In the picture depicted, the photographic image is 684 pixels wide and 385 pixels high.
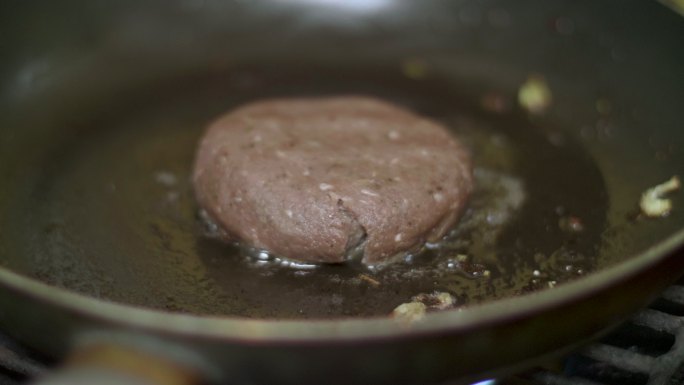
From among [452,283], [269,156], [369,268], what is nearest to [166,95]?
[269,156]

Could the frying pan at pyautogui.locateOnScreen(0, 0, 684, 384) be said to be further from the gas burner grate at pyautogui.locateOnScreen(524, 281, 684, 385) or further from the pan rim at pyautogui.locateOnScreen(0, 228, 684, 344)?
the gas burner grate at pyautogui.locateOnScreen(524, 281, 684, 385)

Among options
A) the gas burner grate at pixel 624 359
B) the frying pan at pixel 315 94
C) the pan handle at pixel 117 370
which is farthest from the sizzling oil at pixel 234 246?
the pan handle at pixel 117 370

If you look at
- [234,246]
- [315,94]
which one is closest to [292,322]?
[234,246]

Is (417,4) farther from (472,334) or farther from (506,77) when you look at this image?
(472,334)

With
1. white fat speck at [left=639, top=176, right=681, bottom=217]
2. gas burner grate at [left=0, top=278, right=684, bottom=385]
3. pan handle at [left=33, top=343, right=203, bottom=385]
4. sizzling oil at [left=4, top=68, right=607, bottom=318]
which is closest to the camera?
pan handle at [left=33, top=343, right=203, bottom=385]

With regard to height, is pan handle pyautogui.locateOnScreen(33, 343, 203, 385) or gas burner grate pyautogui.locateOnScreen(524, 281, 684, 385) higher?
gas burner grate pyautogui.locateOnScreen(524, 281, 684, 385)

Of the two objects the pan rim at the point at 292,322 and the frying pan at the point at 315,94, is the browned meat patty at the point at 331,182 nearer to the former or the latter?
the frying pan at the point at 315,94

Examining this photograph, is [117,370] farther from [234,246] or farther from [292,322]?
[234,246]

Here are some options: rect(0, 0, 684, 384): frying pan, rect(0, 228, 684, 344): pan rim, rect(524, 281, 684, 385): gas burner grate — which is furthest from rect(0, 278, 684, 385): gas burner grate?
rect(0, 228, 684, 344): pan rim
